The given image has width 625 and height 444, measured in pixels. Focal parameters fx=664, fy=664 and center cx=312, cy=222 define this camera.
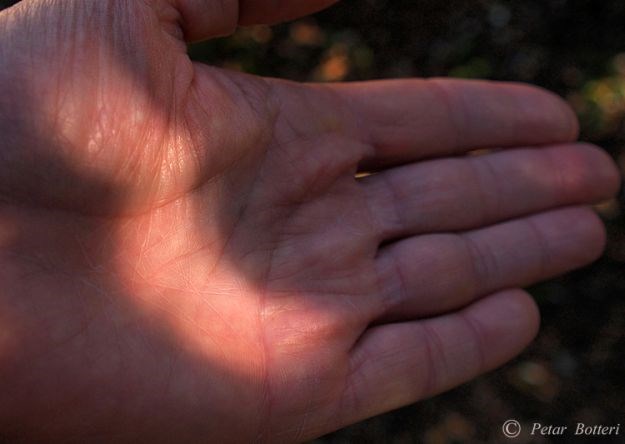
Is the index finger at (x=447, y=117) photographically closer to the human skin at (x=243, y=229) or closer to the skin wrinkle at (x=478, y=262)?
the human skin at (x=243, y=229)

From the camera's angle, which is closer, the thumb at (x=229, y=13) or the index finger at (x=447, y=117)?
the thumb at (x=229, y=13)

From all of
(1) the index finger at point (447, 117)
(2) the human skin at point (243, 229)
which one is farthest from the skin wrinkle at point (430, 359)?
(1) the index finger at point (447, 117)

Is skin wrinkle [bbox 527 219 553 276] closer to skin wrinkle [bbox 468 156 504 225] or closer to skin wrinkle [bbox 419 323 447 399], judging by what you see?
skin wrinkle [bbox 468 156 504 225]

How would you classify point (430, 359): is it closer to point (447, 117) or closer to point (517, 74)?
point (447, 117)

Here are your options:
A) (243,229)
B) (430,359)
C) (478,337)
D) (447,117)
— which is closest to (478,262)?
(478,337)

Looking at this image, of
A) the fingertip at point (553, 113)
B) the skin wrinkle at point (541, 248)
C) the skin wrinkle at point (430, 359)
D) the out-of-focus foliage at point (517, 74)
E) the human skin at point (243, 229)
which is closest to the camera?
the human skin at point (243, 229)

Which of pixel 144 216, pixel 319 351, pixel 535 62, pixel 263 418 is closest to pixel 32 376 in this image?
pixel 144 216

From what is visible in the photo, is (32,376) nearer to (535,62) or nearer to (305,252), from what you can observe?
(305,252)
